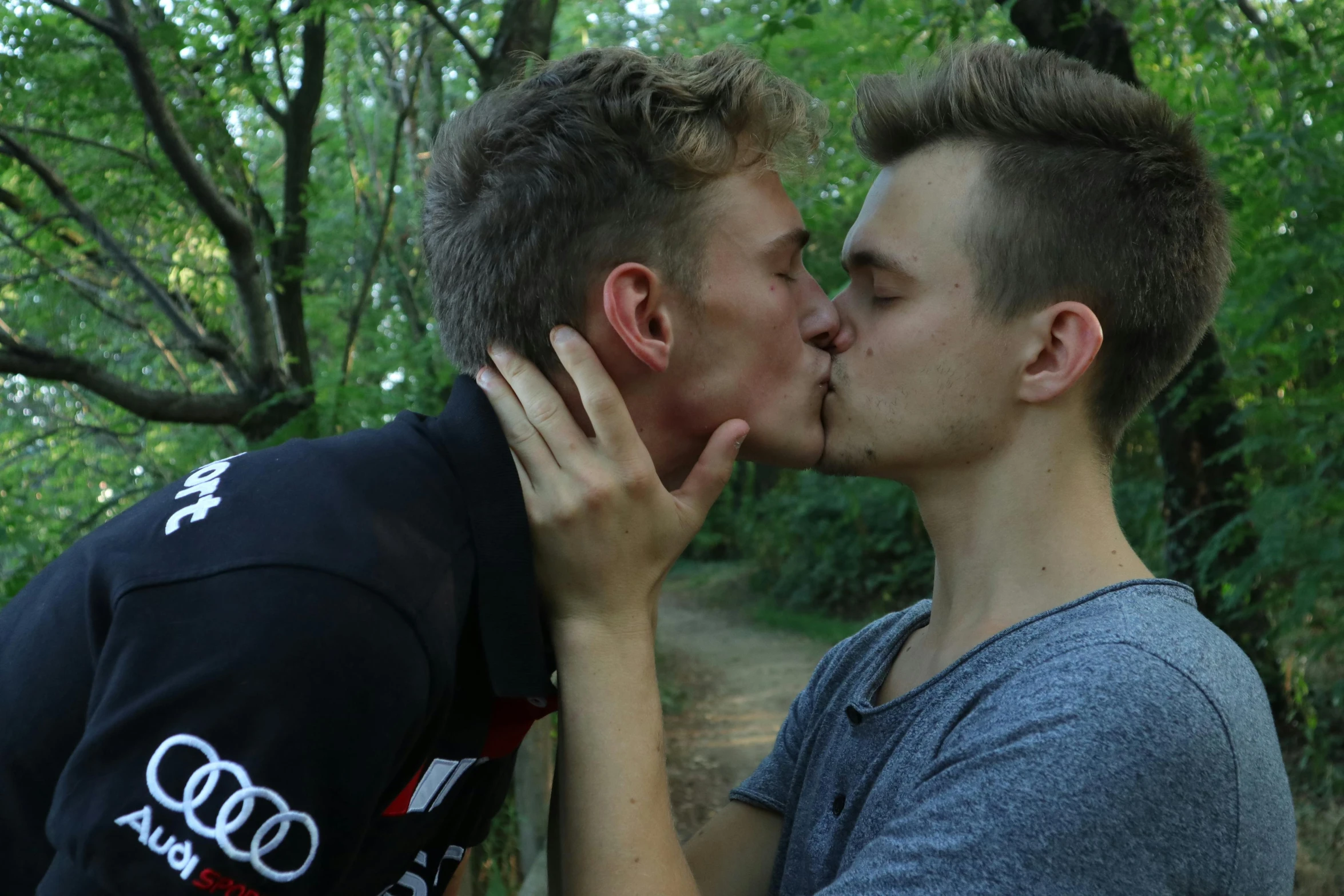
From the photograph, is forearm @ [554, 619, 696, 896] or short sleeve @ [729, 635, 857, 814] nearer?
forearm @ [554, 619, 696, 896]

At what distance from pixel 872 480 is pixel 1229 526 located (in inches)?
390

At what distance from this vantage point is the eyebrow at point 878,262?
242 cm

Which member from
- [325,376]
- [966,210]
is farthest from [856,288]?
[325,376]

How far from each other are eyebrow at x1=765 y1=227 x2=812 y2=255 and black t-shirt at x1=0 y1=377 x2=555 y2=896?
2.68ft

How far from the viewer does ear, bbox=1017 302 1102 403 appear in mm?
2225

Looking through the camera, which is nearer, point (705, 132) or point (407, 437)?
point (407, 437)

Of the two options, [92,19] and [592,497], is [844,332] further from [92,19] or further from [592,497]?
[92,19]

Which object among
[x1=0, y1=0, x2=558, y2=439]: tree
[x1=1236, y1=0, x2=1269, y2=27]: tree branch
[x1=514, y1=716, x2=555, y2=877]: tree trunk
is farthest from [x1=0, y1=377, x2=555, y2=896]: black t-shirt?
[x1=1236, y1=0, x2=1269, y2=27]: tree branch

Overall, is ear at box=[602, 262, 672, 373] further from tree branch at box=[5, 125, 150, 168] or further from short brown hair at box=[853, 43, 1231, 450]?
tree branch at box=[5, 125, 150, 168]

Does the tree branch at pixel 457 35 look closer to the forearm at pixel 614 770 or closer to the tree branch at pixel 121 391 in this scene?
the tree branch at pixel 121 391

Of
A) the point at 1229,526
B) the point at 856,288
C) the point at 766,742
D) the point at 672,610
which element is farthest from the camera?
the point at 672,610

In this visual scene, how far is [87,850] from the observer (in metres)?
1.44

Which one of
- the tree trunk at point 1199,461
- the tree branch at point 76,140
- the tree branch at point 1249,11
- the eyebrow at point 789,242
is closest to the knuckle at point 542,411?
the eyebrow at point 789,242

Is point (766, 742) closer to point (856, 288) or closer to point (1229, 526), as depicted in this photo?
point (1229, 526)
